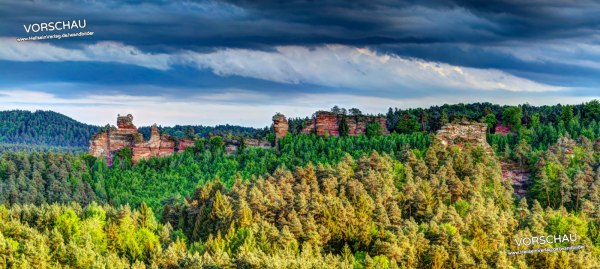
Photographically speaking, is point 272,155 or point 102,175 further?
point 102,175

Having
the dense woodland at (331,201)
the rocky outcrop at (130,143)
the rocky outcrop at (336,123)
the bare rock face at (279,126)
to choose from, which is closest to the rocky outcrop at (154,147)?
the rocky outcrop at (130,143)

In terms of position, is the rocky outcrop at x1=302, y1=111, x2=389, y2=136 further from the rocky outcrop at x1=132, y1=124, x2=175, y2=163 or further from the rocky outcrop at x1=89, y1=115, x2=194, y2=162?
the rocky outcrop at x1=132, y1=124, x2=175, y2=163

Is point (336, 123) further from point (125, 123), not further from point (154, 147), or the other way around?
point (125, 123)

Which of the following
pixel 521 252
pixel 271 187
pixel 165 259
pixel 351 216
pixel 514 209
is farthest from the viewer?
pixel 514 209

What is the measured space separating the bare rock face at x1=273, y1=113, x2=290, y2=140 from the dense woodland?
3560mm

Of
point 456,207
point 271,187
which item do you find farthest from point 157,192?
point 456,207

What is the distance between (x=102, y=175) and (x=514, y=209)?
2918 inches

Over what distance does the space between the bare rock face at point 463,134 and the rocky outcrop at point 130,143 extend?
47.0 metres

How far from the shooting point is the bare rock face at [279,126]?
15475 centimetres

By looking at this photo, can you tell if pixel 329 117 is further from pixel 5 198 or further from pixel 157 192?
pixel 5 198

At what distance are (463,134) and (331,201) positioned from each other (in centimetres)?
4909

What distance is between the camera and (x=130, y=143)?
16450cm

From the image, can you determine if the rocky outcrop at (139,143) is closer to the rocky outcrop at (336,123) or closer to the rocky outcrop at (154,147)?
the rocky outcrop at (154,147)

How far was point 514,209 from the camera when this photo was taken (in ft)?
382
